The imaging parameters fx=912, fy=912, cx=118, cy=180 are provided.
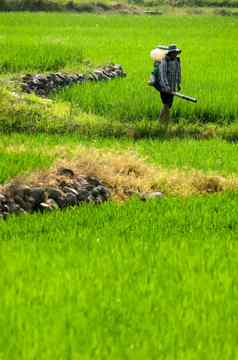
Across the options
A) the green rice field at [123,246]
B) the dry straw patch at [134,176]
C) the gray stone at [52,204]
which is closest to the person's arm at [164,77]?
the green rice field at [123,246]

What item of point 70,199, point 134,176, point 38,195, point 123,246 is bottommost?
point 134,176

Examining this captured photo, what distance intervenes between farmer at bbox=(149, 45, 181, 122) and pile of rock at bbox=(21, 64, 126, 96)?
134 inches

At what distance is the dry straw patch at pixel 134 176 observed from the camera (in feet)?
26.8

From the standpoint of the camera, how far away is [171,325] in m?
4.33

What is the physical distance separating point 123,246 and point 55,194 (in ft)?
5.45

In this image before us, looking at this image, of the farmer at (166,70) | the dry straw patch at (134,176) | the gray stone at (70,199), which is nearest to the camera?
the gray stone at (70,199)

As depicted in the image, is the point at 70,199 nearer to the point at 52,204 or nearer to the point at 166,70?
the point at 52,204

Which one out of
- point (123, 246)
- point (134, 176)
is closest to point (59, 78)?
point (134, 176)

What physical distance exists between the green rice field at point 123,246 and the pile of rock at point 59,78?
2.14 feet

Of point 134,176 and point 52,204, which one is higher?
point 52,204

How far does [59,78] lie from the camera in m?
15.9

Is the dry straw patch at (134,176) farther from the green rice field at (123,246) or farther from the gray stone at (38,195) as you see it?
the gray stone at (38,195)

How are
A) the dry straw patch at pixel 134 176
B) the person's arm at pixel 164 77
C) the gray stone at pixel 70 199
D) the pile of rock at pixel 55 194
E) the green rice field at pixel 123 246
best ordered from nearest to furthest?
the green rice field at pixel 123 246 → the pile of rock at pixel 55 194 → the gray stone at pixel 70 199 → the dry straw patch at pixel 134 176 → the person's arm at pixel 164 77

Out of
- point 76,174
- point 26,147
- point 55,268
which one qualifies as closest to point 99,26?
point 26,147
